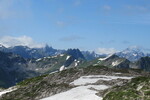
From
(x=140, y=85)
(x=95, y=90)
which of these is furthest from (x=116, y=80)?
(x=140, y=85)

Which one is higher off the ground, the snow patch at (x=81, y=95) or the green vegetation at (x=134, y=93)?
the snow patch at (x=81, y=95)

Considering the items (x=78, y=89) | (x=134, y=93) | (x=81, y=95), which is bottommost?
(x=134, y=93)

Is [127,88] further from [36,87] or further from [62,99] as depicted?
[36,87]

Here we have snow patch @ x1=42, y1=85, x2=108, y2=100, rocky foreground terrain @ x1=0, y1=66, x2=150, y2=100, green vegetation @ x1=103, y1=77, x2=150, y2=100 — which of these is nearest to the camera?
green vegetation @ x1=103, y1=77, x2=150, y2=100

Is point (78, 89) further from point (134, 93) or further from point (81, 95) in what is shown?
point (134, 93)

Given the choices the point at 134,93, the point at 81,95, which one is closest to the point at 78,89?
the point at 81,95

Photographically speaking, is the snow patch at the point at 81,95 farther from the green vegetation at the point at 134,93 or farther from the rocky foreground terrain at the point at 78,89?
the green vegetation at the point at 134,93

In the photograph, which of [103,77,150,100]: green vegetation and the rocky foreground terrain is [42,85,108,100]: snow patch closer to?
the rocky foreground terrain

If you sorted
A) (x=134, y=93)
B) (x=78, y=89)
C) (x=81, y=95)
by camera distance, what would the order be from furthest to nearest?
(x=78, y=89)
(x=81, y=95)
(x=134, y=93)

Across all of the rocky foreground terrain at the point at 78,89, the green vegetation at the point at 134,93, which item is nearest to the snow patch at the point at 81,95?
the rocky foreground terrain at the point at 78,89

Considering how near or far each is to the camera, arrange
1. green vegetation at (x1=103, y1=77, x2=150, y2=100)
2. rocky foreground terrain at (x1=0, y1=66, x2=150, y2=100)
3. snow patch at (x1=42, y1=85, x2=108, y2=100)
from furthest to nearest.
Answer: rocky foreground terrain at (x1=0, y1=66, x2=150, y2=100)
snow patch at (x1=42, y1=85, x2=108, y2=100)
green vegetation at (x1=103, y1=77, x2=150, y2=100)

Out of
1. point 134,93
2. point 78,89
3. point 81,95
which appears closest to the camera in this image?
point 134,93

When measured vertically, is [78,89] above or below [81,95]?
above

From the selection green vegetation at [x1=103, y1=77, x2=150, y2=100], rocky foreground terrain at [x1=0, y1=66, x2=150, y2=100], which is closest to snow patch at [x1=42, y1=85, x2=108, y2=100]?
rocky foreground terrain at [x1=0, y1=66, x2=150, y2=100]
